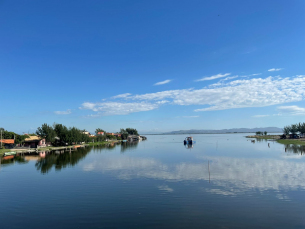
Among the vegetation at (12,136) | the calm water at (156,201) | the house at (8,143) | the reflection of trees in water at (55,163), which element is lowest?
the calm water at (156,201)

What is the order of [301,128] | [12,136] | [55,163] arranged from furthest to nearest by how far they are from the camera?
[301,128] → [12,136] → [55,163]

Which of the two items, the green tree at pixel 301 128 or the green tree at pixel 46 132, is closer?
the green tree at pixel 46 132

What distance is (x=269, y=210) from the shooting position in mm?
19266

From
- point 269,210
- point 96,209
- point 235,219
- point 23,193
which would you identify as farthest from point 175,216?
point 23,193

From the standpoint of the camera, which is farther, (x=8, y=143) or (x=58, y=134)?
(x=58, y=134)

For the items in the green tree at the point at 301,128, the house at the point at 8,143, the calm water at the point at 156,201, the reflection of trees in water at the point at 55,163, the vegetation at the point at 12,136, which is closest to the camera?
the calm water at the point at 156,201

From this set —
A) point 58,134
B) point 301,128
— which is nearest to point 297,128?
point 301,128

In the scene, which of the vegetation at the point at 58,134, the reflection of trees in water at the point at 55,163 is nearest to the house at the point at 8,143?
the vegetation at the point at 58,134

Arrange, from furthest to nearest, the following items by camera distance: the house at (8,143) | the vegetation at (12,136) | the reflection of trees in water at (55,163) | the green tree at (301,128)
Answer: the green tree at (301,128), the vegetation at (12,136), the house at (8,143), the reflection of trees in water at (55,163)

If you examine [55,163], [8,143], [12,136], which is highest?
[12,136]

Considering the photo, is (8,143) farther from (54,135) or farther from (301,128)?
(301,128)

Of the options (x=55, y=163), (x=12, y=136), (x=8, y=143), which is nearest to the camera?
(x=55, y=163)

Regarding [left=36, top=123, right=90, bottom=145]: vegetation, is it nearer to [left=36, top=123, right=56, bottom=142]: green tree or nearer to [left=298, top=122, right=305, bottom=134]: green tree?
[left=36, top=123, right=56, bottom=142]: green tree

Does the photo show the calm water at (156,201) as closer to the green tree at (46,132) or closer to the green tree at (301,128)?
the green tree at (46,132)
